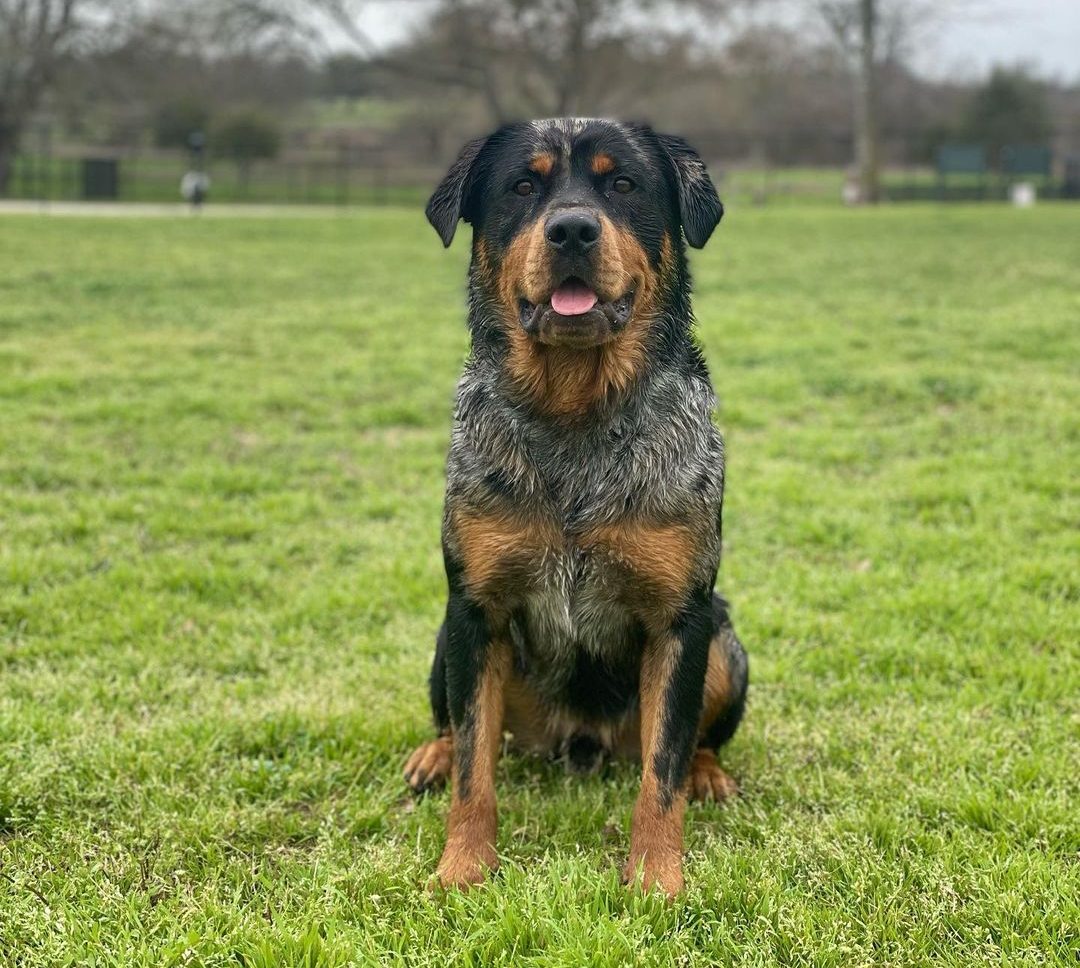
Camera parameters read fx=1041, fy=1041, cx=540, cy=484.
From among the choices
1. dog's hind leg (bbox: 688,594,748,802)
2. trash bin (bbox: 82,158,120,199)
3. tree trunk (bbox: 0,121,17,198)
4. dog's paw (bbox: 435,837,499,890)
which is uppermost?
tree trunk (bbox: 0,121,17,198)

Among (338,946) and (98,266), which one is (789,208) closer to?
(98,266)

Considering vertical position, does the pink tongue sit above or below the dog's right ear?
below

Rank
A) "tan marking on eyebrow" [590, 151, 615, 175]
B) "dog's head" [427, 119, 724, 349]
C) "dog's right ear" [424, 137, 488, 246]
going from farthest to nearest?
"dog's right ear" [424, 137, 488, 246] < "tan marking on eyebrow" [590, 151, 615, 175] < "dog's head" [427, 119, 724, 349]

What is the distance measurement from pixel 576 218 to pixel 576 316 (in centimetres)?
25

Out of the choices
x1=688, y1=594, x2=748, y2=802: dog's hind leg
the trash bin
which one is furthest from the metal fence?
x1=688, y1=594, x2=748, y2=802: dog's hind leg

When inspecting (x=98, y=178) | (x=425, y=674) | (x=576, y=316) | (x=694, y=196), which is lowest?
(x=425, y=674)

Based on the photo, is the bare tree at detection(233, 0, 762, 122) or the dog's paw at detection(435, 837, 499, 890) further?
the bare tree at detection(233, 0, 762, 122)

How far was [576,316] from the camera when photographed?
2.68 meters

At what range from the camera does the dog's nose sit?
8.53ft

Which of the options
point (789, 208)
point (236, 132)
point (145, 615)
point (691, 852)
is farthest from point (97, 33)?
point (691, 852)

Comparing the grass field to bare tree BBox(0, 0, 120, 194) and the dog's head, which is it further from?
bare tree BBox(0, 0, 120, 194)

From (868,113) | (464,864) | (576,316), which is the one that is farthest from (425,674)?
(868,113)

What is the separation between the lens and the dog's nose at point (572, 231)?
260 centimetres

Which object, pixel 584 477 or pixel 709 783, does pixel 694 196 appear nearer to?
pixel 584 477
